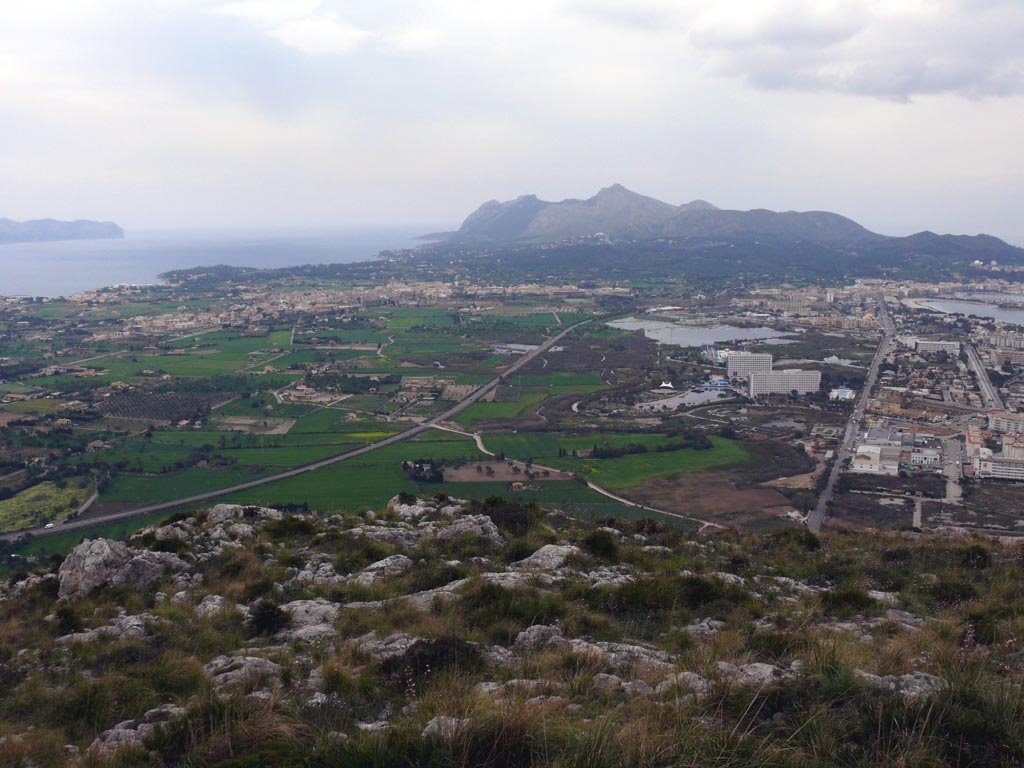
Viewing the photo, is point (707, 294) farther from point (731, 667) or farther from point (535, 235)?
point (535, 235)

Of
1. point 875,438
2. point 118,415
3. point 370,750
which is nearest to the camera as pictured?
point 370,750

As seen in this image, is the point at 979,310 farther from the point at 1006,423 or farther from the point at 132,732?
the point at 132,732

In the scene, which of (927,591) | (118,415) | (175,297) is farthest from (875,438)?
(175,297)

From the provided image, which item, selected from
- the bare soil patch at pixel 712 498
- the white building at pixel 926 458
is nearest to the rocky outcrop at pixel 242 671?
the bare soil patch at pixel 712 498

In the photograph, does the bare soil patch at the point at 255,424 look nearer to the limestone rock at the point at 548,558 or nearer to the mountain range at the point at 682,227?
the limestone rock at the point at 548,558

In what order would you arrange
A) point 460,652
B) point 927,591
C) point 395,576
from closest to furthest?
point 460,652
point 927,591
point 395,576

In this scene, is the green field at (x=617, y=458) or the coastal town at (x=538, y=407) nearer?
the coastal town at (x=538, y=407)
